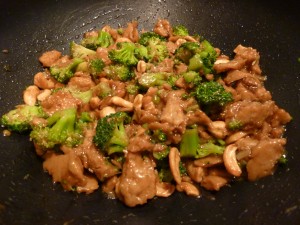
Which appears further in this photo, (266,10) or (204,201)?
(266,10)

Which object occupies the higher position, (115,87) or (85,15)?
(85,15)

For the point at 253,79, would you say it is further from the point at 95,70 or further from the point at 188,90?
the point at 95,70

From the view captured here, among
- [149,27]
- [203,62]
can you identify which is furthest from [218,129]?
[149,27]

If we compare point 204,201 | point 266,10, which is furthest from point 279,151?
point 266,10

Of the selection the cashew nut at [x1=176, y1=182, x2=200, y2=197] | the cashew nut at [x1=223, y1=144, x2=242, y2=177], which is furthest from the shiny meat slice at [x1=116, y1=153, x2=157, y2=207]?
the cashew nut at [x1=223, y1=144, x2=242, y2=177]

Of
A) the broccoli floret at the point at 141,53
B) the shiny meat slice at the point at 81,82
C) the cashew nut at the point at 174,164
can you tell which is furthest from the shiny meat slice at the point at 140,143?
the broccoli floret at the point at 141,53

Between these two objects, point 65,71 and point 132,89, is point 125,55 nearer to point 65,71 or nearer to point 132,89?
point 132,89
